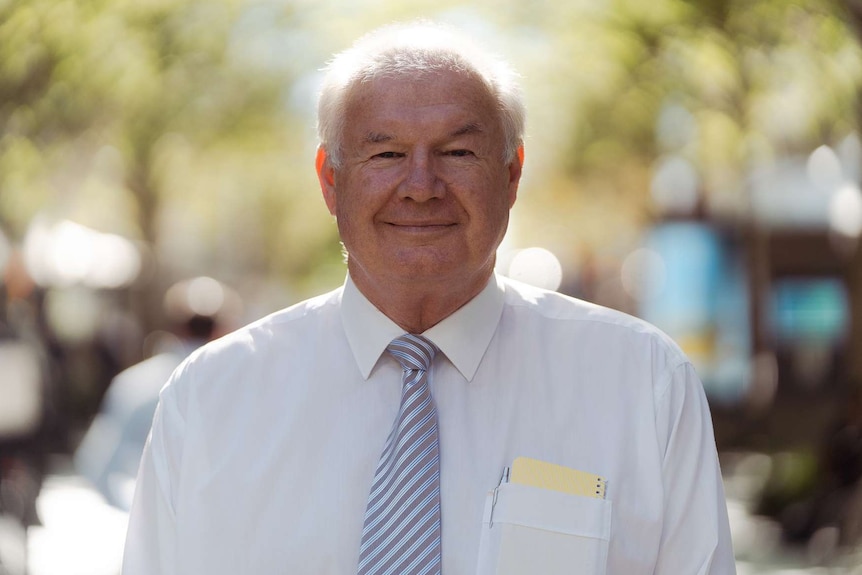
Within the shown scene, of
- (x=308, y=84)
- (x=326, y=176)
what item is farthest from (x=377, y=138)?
(x=308, y=84)

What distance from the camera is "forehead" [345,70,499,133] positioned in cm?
267

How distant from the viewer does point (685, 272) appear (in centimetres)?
2109

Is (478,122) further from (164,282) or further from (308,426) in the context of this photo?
(164,282)

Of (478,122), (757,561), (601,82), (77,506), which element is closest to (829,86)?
(757,561)

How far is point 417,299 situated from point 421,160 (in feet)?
1.06

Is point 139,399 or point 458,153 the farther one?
point 139,399

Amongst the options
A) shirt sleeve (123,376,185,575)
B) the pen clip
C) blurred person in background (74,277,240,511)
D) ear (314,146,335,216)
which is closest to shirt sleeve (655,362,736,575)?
the pen clip

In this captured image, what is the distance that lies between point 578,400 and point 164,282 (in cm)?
2728

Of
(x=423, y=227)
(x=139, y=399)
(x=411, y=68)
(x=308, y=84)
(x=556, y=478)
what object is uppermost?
(x=308, y=84)

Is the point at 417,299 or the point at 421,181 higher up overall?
the point at 421,181

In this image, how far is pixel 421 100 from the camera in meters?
2.67

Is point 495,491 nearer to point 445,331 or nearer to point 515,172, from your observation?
point 445,331

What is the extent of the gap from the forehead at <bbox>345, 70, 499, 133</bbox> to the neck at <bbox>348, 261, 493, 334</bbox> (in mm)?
345

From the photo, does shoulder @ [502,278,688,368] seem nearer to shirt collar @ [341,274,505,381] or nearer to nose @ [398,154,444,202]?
shirt collar @ [341,274,505,381]
